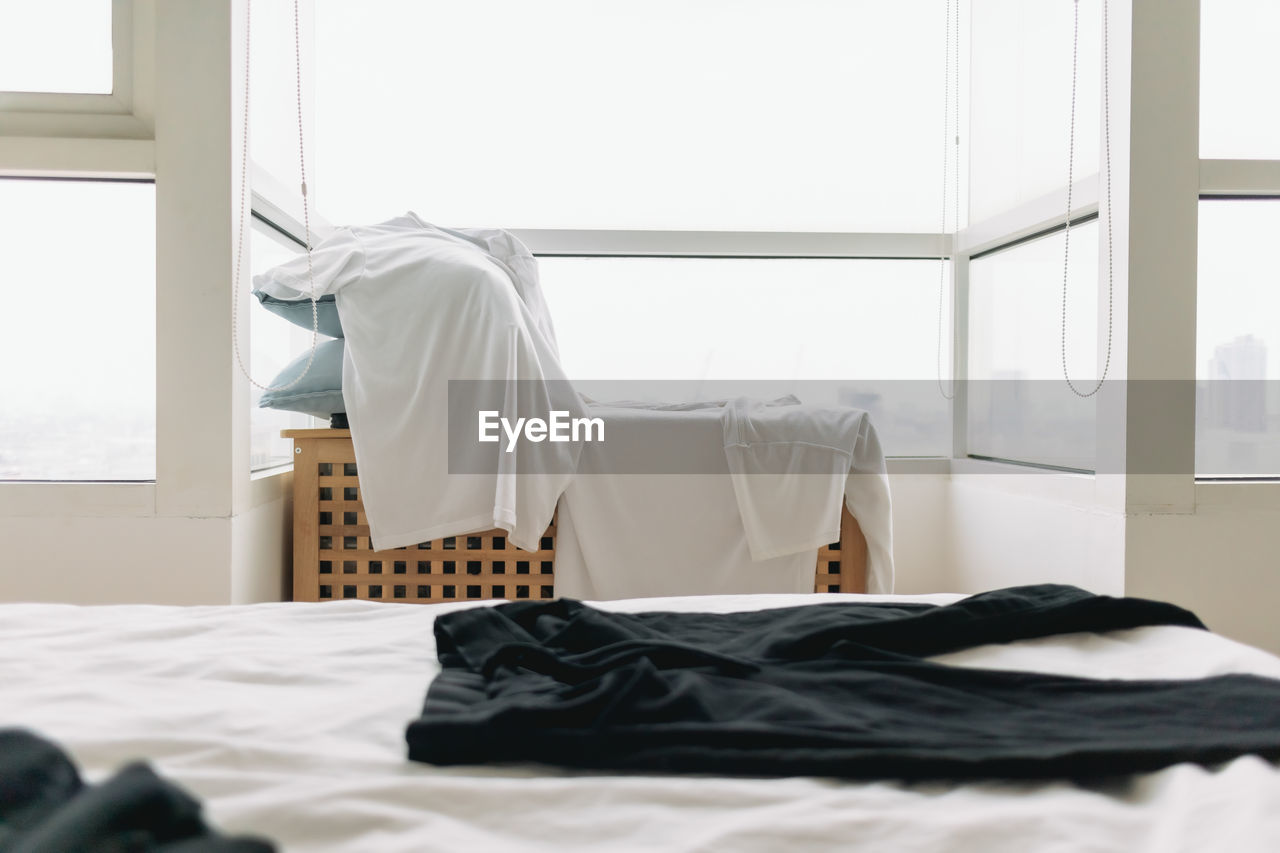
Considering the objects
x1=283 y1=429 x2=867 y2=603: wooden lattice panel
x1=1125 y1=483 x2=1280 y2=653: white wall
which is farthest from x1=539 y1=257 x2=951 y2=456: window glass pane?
x1=1125 y1=483 x2=1280 y2=653: white wall

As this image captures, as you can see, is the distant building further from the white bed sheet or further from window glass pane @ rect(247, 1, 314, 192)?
window glass pane @ rect(247, 1, 314, 192)

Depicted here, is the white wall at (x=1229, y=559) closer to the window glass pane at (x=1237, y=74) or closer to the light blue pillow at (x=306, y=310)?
the window glass pane at (x=1237, y=74)

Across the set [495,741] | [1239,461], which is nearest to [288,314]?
[495,741]

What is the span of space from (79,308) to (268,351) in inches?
19.5

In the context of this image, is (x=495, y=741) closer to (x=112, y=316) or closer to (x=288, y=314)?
(x=288, y=314)

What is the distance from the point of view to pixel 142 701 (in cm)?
84

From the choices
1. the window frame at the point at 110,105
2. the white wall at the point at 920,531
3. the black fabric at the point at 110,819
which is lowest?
the white wall at the point at 920,531

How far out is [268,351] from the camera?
2.63m

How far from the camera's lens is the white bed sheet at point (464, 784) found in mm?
580

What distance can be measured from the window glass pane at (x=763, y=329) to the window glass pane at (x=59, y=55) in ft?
4.91

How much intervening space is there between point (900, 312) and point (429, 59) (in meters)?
2.00

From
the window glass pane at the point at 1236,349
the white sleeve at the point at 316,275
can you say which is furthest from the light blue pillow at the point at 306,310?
the window glass pane at the point at 1236,349

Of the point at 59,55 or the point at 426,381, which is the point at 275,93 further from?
the point at 426,381

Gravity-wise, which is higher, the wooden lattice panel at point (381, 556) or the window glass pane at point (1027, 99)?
the window glass pane at point (1027, 99)
